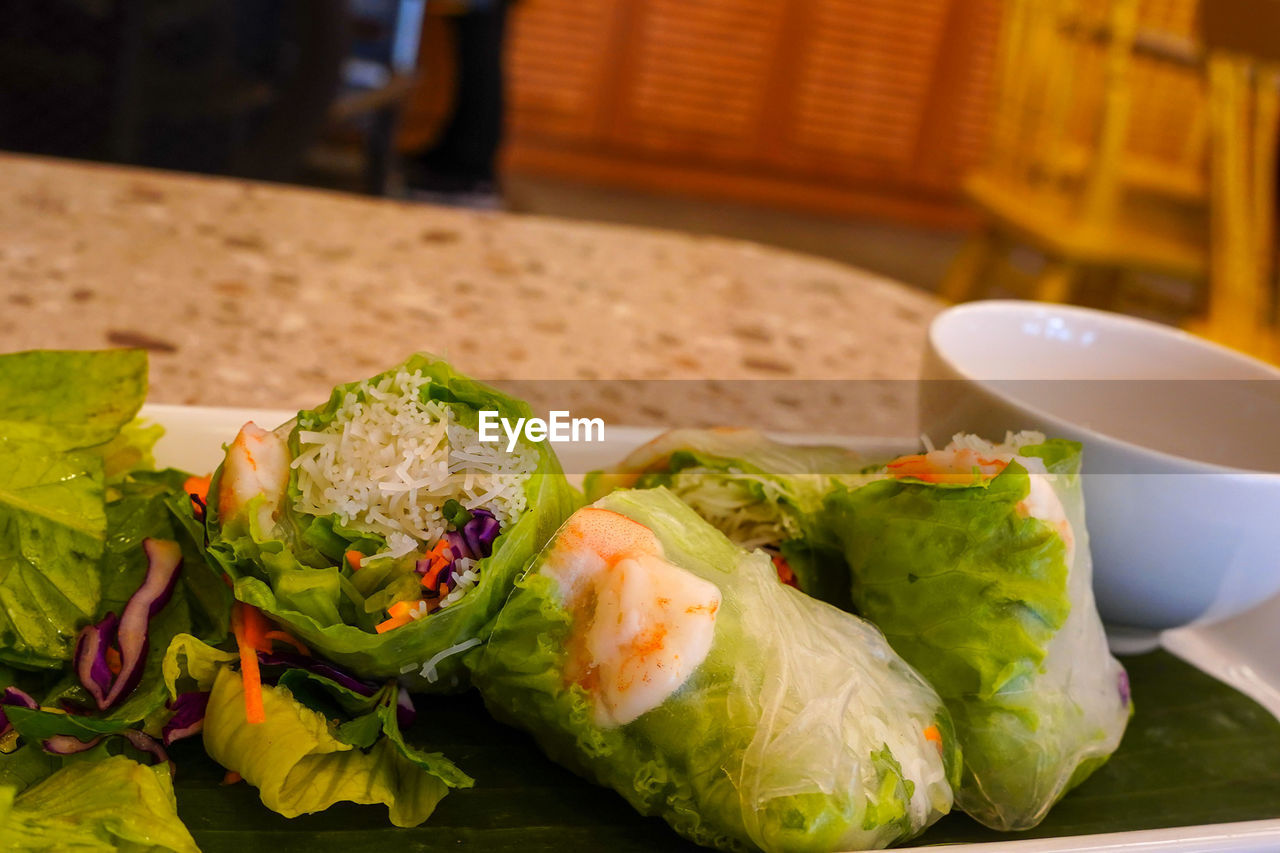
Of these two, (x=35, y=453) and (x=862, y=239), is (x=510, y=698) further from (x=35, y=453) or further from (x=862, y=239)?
(x=862, y=239)

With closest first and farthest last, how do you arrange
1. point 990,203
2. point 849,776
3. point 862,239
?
point 849,776 → point 990,203 → point 862,239

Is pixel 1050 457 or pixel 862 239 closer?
pixel 1050 457

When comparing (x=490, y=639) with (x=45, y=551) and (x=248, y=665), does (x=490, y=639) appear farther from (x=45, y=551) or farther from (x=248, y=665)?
(x=45, y=551)

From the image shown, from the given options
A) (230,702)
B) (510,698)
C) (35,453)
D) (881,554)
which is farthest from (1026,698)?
(35,453)

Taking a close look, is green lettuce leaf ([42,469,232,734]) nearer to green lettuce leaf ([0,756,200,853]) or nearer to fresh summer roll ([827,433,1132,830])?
green lettuce leaf ([0,756,200,853])

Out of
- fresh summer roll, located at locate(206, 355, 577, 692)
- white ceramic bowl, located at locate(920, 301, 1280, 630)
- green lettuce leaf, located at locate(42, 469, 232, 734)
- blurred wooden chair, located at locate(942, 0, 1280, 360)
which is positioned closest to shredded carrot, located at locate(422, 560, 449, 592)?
fresh summer roll, located at locate(206, 355, 577, 692)

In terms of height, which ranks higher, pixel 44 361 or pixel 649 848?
pixel 44 361

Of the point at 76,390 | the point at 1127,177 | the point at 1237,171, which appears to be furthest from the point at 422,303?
the point at 1127,177
